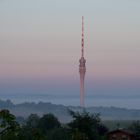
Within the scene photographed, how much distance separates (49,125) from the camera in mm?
95562

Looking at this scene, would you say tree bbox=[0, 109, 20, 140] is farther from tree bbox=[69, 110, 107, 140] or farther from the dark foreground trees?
tree bbox=[69, 110, 107, 140]

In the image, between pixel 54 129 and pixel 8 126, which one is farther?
pixel 54 129

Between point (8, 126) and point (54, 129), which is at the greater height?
point (54, 129)

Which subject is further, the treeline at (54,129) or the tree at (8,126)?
the treeline at (54,129)

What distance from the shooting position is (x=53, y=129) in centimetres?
8069

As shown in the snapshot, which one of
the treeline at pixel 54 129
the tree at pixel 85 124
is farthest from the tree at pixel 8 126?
the tree at pixel 85 124

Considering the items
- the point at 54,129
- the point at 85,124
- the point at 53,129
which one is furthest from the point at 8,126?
the point at 53,129

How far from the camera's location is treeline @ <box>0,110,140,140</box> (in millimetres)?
18500

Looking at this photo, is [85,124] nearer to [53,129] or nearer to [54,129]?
[54,129]

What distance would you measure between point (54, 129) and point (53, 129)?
270 cm

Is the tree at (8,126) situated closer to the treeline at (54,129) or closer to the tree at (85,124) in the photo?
the treeline at (54,129)

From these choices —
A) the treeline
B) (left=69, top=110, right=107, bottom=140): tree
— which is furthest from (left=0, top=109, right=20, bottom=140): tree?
(left=69, top=110, right=107, bottom=140): tree

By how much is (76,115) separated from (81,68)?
258 ft

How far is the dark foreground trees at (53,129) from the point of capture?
18.5m
